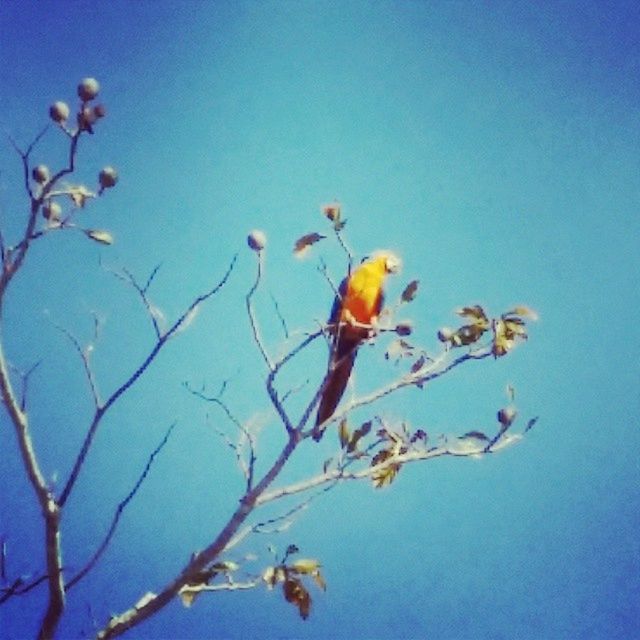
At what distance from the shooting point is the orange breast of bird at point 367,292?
5184mm

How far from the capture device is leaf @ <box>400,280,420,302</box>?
11.9ft

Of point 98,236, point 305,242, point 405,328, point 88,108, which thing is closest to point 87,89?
point 88,108

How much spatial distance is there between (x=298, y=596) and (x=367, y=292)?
2445 millimetres

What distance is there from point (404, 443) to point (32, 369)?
2023 mm

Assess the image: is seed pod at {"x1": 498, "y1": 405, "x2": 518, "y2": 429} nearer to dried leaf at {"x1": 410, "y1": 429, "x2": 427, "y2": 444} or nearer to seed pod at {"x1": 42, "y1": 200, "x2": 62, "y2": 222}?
dried leaf at {"x1": 410, "y1": 429, "x2": 427, "y2": 444}

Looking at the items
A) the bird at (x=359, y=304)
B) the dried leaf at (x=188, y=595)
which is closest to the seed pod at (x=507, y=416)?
the bird at (x=359, y=304)

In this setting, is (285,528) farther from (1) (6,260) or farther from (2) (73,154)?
(2) (73,154)

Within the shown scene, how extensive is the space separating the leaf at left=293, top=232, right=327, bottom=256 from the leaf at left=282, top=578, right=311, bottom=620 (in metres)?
1.71

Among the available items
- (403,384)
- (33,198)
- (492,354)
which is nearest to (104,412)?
(33,198)

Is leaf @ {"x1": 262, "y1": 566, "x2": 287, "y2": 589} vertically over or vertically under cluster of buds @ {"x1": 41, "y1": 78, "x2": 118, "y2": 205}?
under

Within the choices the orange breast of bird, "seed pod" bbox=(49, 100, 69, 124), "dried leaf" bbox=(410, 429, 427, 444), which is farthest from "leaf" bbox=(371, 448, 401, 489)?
"seed pod" bbox=(49, 100, 69, 124)

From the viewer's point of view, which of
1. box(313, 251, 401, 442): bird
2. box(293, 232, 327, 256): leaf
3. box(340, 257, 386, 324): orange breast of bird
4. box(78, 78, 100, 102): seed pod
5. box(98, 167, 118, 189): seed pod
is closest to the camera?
box(78, 78, 100, 102): seed pod

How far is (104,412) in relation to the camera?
307 centimetres

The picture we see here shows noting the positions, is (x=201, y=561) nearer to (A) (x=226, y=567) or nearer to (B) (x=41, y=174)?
(A) (x=226, y=567)
